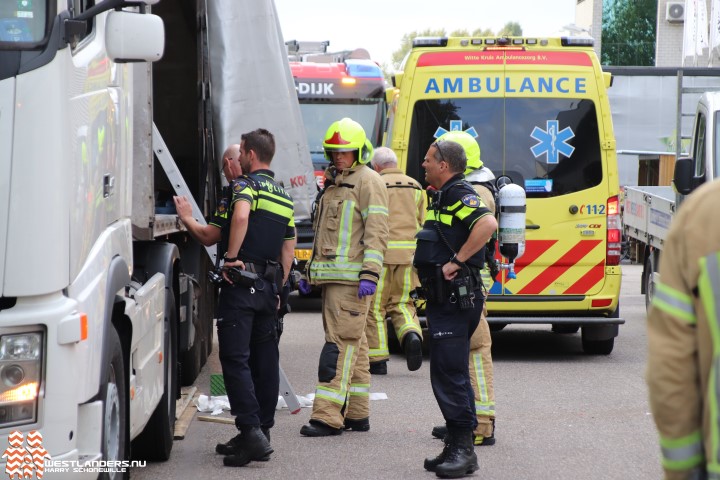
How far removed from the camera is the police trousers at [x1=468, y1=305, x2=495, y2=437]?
24.2ft

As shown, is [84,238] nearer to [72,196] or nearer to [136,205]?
[72,196]

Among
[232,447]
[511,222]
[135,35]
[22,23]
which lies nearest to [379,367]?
[511,222]

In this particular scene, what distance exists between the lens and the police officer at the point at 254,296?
675 cm

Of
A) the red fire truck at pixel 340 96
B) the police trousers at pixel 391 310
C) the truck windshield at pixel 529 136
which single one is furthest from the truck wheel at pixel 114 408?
the red fire truck at pixel 340 96

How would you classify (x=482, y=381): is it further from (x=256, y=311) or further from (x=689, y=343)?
(x=689, y=343)

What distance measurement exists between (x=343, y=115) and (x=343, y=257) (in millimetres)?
10413

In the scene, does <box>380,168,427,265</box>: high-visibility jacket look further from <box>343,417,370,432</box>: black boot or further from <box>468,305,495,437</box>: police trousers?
<box>468,305,495,437</box>: police trousers

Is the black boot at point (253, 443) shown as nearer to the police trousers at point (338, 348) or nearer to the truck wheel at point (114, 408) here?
the police trousers at point (338, 348)

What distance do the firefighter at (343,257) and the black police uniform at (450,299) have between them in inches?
36.8

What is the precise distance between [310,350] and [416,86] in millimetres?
2798

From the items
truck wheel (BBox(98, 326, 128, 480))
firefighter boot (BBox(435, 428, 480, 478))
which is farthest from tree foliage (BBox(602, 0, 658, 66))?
truck wheel (BBox(98, 326, 128, 480))

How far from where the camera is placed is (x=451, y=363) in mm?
6566
